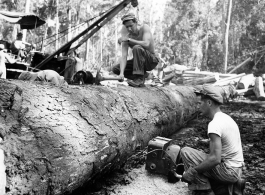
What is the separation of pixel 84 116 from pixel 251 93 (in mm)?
10921

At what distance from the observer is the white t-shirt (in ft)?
6.89

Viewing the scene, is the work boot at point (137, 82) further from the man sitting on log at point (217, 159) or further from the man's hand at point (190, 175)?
the man's hand at point (190, 175)

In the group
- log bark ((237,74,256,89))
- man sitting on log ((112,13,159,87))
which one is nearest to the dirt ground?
man sitting on log ((112,13,159,87))

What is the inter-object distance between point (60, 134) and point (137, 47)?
254cm

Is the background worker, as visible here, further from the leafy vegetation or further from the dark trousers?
the leafy vegetation

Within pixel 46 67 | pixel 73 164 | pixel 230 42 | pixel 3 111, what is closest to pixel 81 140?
pixel 73 164

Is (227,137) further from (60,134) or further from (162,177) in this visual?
(60,134)

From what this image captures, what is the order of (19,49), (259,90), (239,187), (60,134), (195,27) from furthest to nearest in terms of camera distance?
(195,27) → (259,90) → (19,49) → (239,187) → (60,134)

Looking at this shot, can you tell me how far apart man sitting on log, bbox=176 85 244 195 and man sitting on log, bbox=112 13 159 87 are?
1906 millimetres

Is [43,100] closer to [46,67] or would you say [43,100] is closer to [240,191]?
[240,191]

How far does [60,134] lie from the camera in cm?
191

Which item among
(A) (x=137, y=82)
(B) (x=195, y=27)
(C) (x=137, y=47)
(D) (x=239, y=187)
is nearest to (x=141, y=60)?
(C) (x=137, y=47)

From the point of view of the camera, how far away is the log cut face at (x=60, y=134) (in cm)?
164

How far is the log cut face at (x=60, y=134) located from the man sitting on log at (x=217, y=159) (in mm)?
889
